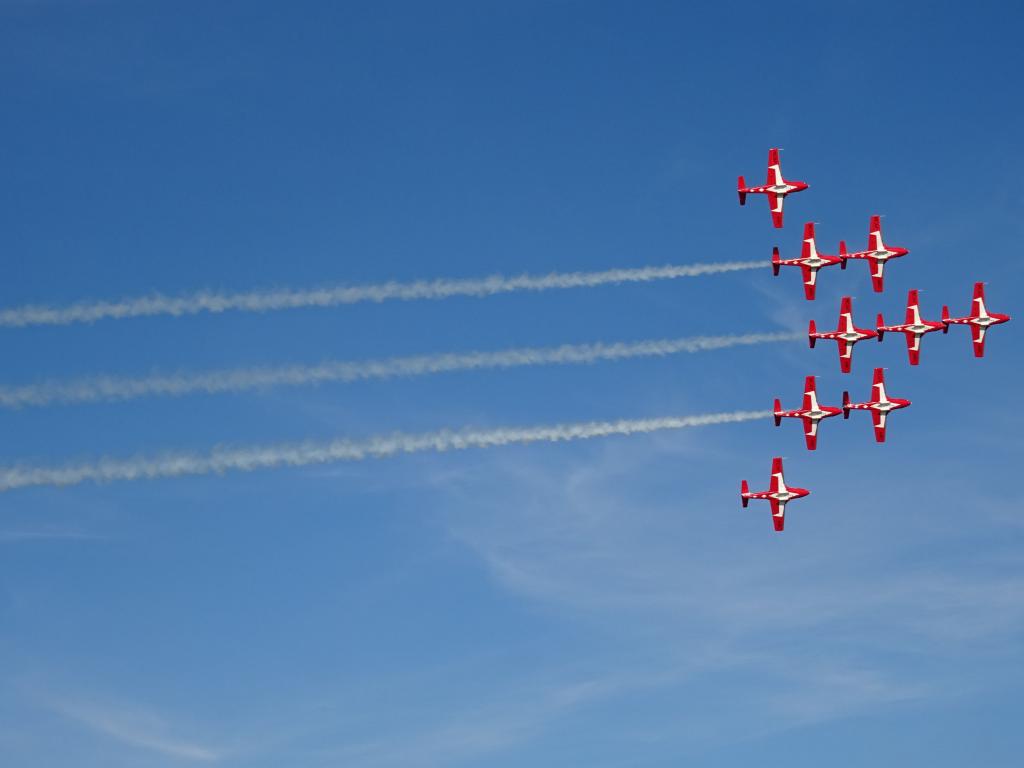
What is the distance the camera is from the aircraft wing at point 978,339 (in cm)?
18450

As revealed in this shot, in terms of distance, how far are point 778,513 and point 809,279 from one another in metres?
21.3

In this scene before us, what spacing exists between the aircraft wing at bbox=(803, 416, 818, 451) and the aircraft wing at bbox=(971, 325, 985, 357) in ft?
51.6

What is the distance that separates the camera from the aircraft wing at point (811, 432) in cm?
18350

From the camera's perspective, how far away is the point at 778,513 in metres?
187

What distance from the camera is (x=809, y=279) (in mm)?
182625

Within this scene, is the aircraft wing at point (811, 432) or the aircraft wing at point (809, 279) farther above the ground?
the aircraft wing at point (809, 279)

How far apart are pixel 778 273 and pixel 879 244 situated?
9989 millimetres

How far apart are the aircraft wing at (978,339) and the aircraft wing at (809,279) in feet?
50.2

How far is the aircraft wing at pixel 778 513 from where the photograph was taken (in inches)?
7343

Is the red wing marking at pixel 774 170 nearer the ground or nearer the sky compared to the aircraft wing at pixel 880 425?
nearer the sky

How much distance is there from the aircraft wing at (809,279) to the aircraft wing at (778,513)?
1883 centimetres

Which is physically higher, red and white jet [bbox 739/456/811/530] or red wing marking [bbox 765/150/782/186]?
red wing marking [bbox 765/150/782/186]

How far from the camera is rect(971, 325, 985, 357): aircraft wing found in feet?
605

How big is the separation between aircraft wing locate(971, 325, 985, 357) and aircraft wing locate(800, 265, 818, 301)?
602 inches
